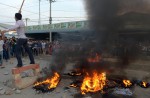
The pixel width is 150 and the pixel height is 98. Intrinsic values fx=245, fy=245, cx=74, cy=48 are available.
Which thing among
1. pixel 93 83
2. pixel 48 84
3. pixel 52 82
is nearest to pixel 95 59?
pixel 93 83

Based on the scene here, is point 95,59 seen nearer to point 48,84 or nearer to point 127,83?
point 127,83

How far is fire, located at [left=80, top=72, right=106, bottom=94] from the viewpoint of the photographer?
8242 mm

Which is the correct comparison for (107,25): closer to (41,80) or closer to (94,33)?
(94,33)

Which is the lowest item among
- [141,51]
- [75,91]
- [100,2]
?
[75,91]

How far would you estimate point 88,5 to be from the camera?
9.59 metres

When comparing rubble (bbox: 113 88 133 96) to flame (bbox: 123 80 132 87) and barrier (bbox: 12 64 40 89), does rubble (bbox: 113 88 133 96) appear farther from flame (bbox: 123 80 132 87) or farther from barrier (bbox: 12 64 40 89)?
barrier (bbox: 12 64 40 89)

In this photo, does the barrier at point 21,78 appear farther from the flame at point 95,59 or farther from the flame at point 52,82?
the flame at point 95,59

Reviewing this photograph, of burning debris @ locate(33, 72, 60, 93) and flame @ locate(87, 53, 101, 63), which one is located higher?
flame @ locate(87, 53, 101, 63)

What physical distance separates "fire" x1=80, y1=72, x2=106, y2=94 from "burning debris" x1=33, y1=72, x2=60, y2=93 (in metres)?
1.06

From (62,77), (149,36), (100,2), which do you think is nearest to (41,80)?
(62,77)

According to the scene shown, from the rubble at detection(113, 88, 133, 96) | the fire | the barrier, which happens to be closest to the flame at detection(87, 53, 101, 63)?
the fire

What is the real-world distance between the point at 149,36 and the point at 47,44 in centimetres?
1382

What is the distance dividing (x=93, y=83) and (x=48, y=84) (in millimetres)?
1616

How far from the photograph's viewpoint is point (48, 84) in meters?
8.80
